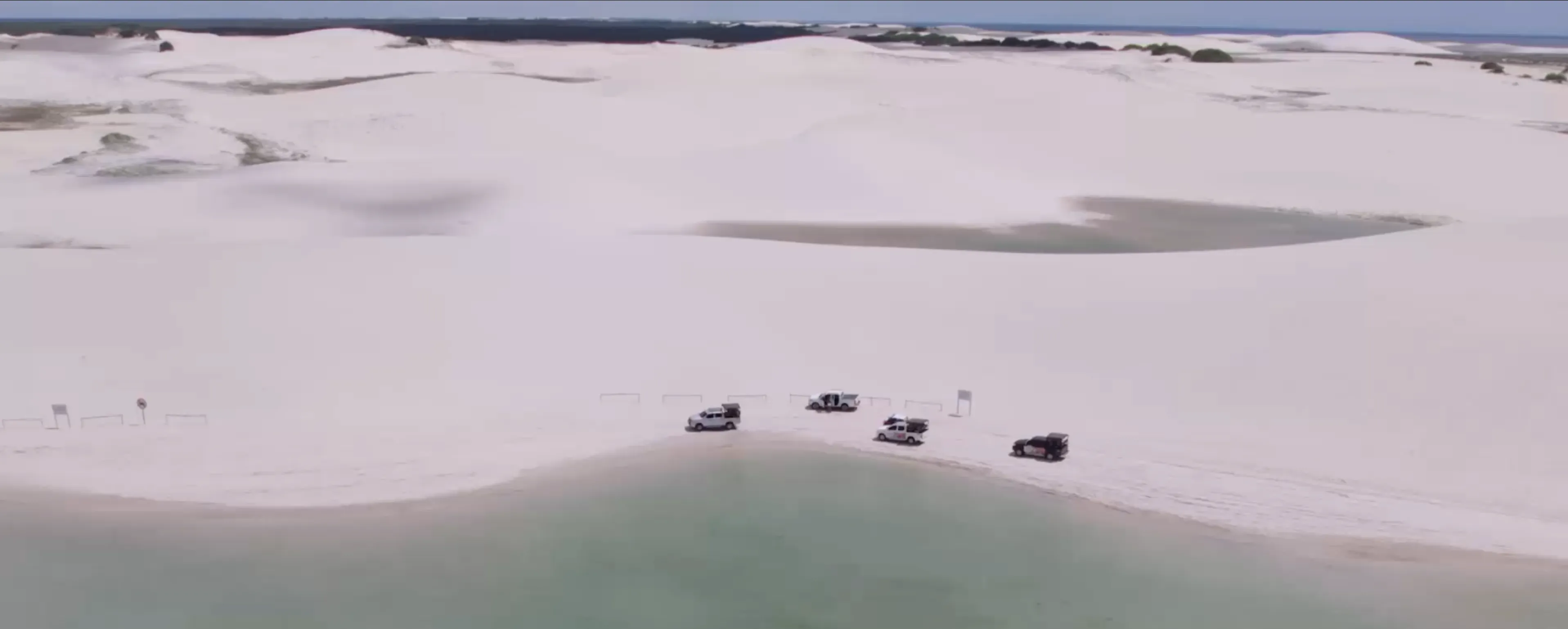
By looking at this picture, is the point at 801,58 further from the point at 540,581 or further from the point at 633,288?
the point at 540,581

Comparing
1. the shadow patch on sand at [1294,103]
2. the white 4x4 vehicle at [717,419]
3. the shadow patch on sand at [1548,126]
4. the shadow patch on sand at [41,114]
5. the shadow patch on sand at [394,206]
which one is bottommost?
the white 4x4 vehicle at [717,419]

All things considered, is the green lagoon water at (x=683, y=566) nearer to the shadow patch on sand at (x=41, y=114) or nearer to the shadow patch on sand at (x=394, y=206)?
the shadow patch on sand at (x=394, y=206)

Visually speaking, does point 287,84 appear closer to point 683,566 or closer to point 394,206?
point 394,206

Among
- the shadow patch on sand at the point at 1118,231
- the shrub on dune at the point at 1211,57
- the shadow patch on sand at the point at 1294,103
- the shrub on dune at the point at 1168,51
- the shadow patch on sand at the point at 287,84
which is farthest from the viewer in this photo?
the shrub on dune at the point at 1168,51

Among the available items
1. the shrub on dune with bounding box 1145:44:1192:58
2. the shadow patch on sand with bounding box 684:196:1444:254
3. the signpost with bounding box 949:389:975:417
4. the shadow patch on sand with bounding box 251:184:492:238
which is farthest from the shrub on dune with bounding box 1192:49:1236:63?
the signpost with bounding box 949:389:975:417

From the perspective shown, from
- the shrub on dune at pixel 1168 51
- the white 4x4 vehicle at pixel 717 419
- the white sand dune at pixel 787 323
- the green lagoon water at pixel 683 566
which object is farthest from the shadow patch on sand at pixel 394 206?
the shrub on dune at pixel 1168 51

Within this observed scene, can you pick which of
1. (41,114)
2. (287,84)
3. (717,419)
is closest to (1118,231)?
(717,419)

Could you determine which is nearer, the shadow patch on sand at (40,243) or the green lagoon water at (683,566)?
the green lagoon water at (683,566)

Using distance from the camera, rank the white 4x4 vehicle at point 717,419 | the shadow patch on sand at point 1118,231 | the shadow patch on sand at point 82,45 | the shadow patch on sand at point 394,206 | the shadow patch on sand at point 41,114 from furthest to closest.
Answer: the shadow patch on sand at point 82,45
the shadow patch on sand at point 41,114
the shadow patch on sand at point 394,206
the shadow patch on sand at point 1118,231
the white 4x4 vehicle at point 717,419
